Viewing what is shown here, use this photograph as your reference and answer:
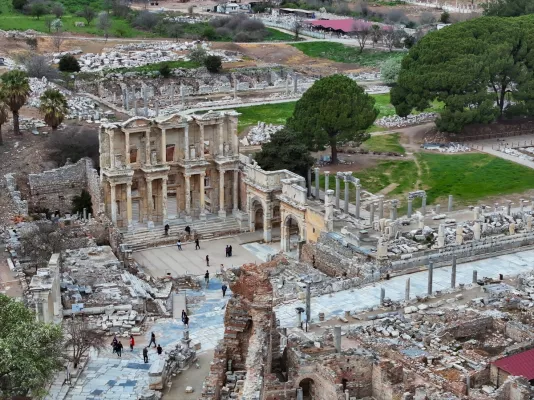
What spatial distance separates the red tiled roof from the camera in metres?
35.8

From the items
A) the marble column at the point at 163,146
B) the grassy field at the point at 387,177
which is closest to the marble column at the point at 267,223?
the marble column at the point at 163,146

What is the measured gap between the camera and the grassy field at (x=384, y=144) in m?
80.2

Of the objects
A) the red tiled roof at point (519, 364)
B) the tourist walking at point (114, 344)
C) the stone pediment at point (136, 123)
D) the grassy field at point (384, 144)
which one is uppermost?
the stone pediment at point (136, 123)

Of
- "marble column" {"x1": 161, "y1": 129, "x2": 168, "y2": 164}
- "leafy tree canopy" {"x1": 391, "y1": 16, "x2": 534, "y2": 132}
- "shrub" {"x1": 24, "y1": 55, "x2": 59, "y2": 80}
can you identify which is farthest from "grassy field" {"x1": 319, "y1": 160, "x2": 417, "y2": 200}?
"shrub" {"x1": 24, "y1": 55, "x2": 59, "y2": 80}

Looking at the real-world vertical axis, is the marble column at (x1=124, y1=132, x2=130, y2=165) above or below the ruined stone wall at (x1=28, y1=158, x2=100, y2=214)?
above

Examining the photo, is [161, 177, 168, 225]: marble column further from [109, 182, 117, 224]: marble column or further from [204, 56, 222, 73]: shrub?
[204, 56, 222, 73]: shrub

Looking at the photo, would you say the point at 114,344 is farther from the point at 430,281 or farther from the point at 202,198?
the point at 202,198

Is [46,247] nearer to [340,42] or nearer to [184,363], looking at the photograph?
[184,363]

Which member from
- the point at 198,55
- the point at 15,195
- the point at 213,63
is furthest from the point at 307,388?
the point at 198,55

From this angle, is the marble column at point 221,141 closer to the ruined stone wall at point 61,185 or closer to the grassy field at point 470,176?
the ruined stone wall at point 61,185

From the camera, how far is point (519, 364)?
3638cm

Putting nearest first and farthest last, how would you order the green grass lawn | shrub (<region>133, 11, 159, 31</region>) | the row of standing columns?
the row of standing columns → the green grass lawn → shrub (<region>133, 11, 159, 31</region>)

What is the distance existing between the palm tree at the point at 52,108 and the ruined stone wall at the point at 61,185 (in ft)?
23.8

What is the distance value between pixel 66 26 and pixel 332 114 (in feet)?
226
